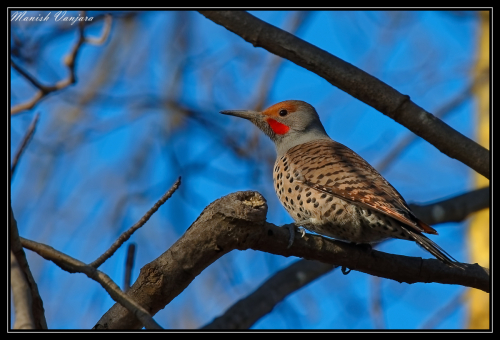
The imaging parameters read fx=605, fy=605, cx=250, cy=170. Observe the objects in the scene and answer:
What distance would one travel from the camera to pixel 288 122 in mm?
6832

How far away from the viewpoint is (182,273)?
3566 mm

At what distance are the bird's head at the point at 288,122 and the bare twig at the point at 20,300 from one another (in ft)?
14.3

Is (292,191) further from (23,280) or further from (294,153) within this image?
(23,280)

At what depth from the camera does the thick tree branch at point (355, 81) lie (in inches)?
187

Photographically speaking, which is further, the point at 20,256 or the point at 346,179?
the point at 346,179

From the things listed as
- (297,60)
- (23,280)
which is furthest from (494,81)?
(23,280)

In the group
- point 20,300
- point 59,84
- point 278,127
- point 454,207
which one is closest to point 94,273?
point 20,300

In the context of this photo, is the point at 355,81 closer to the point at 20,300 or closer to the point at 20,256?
the point at 20,256

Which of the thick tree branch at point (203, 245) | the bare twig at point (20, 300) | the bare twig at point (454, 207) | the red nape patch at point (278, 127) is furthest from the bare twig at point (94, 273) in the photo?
the bare twig at point (454, 207)

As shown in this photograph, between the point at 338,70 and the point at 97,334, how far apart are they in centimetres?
269

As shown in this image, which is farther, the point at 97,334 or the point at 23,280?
the point at 97,334

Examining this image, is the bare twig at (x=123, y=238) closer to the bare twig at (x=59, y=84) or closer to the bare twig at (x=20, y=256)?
the bare twig at (x=20, y=256)

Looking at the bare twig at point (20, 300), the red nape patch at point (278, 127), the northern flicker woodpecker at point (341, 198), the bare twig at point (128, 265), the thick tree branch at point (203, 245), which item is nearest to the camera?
the bare twig at point (20, 300)

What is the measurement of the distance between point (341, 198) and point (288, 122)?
6.63 ft
